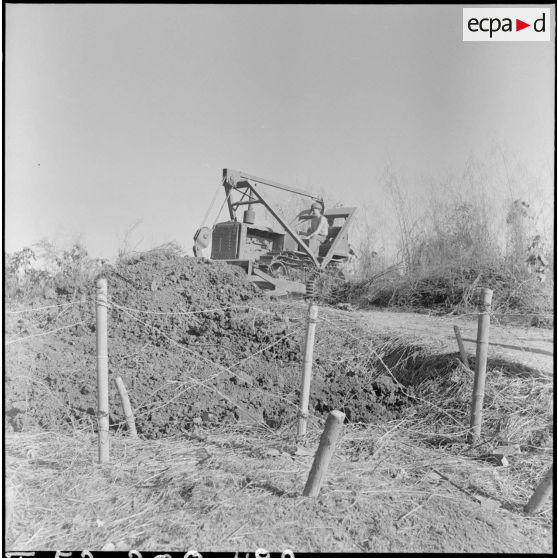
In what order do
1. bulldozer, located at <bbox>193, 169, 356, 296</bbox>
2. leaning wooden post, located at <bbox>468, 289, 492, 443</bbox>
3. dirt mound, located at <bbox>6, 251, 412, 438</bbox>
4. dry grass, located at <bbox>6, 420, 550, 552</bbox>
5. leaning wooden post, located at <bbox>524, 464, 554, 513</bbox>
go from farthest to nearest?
bulldozer, located at <bbox>193, 169, 356, 296</bbox> → dirt mound, located at <bbox>6, 251, 412, 438</bbox> → leaning wooden post, located at <bbox>468, 289, 492, 443</bbox> → leaning wooden post, located at <bbox>524, 464, 554, 513</bbox> → dry grass, located at <bbox>6, 420, 550, 552</bbox>

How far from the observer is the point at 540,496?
272 cm

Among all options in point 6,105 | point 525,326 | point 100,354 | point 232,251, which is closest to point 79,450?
point 100,354

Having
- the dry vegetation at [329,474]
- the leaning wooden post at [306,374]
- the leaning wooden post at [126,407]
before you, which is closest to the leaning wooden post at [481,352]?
the dry vegetation at [329,474]

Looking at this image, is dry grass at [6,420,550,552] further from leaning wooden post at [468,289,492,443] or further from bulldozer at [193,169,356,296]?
bulldozer at [193,169,356,296]

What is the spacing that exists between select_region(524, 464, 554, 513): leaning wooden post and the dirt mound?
1.73 meters

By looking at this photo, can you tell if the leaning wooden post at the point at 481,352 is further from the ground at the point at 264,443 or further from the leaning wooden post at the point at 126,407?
the leaning wooden post at the point at 126,407

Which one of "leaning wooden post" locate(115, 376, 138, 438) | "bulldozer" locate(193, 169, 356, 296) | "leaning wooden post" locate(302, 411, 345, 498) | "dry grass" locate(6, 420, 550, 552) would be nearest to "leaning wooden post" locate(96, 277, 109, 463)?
"dry grass" locate(6, 420, 550, 552)

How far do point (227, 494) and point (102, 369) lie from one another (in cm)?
→ 114

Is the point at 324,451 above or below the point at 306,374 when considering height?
below

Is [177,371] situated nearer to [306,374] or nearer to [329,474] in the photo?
[306,374]

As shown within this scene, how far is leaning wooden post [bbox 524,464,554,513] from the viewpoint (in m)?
2.68

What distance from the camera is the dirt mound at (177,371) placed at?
13.1 feet

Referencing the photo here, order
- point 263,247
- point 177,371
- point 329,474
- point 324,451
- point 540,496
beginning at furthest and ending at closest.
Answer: point 263,247, point 177,371, point 329,474, point 540,496, point 324,451

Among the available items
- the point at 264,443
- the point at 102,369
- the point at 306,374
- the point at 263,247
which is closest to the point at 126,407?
the point at 102,369
